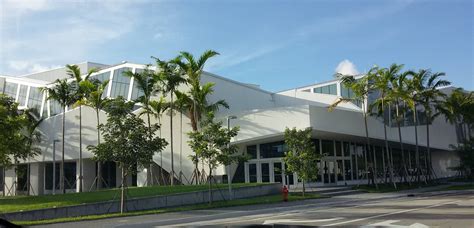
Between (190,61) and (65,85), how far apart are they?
1082 cm

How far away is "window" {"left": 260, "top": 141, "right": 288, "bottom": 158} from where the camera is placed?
122ft

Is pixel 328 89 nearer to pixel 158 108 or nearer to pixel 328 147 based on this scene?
pixel 328 147

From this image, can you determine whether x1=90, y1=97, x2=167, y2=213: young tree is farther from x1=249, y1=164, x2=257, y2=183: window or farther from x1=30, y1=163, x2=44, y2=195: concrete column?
x1=30, y1=163, x2=44, y2=195: concrete column

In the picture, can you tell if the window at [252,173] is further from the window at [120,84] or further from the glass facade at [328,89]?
the glass facade at [328,89]

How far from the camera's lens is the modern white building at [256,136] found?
117 feet

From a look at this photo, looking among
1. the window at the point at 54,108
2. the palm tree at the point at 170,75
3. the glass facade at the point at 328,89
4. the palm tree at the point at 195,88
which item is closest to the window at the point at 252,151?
the palm tree at the point at 195,88

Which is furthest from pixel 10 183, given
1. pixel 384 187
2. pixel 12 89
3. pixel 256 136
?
pixel 384 187

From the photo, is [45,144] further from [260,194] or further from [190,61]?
[260,194]

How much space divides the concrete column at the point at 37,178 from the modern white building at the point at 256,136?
10cm

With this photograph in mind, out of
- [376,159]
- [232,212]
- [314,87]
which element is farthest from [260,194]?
[314,87]

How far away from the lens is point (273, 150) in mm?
37688

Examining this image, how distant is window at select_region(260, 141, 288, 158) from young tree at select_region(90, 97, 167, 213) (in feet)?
56.1

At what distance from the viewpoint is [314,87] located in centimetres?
5228

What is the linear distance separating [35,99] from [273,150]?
28783 mm
